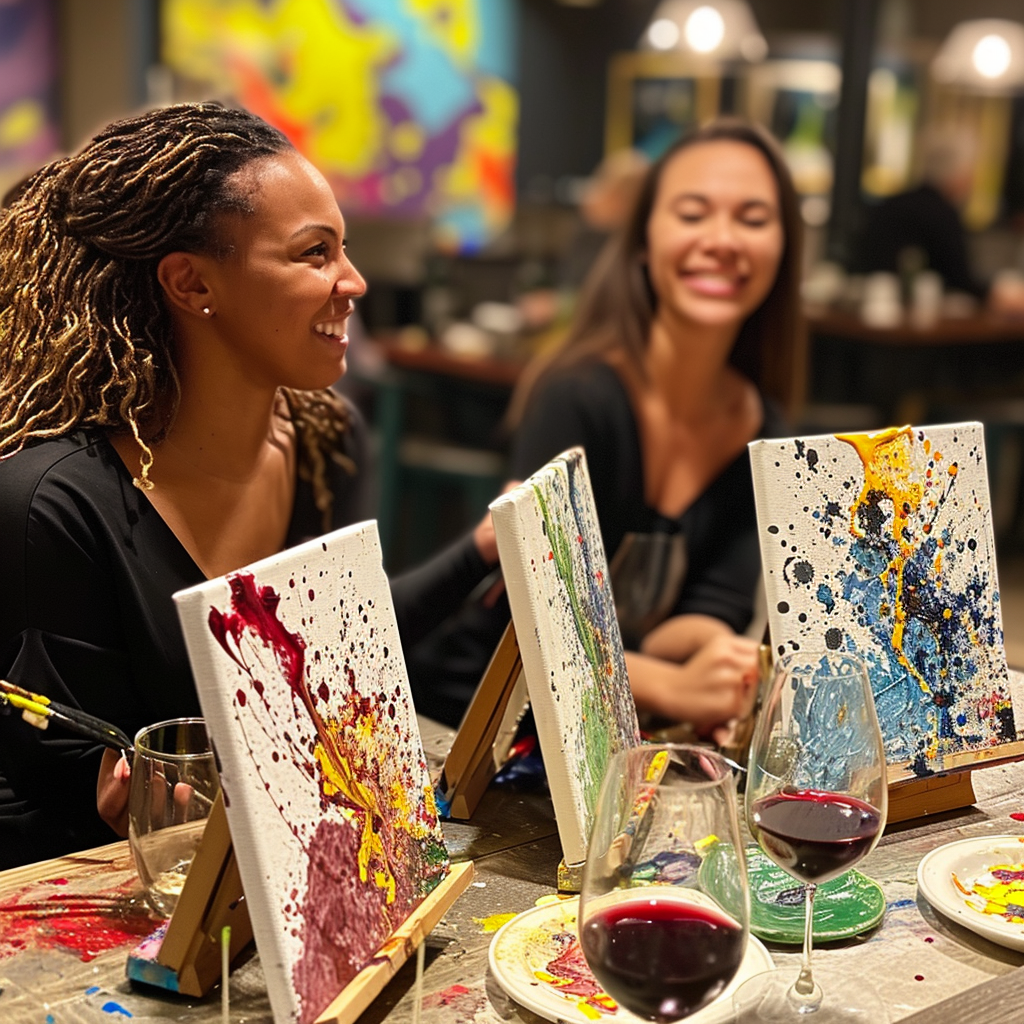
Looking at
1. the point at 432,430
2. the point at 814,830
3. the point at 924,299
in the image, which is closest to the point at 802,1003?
the point at 814,830

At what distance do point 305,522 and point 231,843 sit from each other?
71 centimetres

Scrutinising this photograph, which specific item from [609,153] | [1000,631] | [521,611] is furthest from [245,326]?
[609,153]

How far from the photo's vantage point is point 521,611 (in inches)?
44.3

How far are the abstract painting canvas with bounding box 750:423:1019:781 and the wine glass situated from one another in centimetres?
23

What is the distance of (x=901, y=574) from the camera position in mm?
1332

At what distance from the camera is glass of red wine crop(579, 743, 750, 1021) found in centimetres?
82

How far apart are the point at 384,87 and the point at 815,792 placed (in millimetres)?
6779

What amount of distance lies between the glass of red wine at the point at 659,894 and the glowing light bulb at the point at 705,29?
6998 millimetres

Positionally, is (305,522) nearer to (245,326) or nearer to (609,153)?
(245,326)

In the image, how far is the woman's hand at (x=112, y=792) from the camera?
1208 millimetres

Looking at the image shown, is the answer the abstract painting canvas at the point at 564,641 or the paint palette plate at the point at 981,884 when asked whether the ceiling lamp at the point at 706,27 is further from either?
Answer: the paint palette plate at the point at 981,884

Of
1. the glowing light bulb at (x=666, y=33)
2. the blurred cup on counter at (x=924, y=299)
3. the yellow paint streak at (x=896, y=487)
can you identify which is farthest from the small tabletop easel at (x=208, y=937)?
the glowing light bulb at (x=666, y=33)

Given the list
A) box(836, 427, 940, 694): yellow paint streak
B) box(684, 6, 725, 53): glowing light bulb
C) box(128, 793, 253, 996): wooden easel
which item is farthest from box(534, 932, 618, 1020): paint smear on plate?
box(684, 6, 725, 53): glowing light bulb

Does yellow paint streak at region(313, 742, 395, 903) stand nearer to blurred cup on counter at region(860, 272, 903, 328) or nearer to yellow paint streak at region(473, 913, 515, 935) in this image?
yellow paint streak at region(473, 913, 515, 935)
